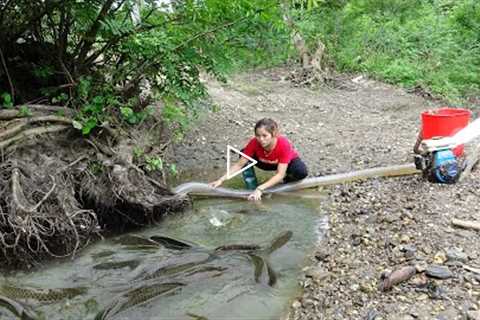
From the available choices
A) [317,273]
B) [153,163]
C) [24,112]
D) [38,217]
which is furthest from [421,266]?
[24,112]

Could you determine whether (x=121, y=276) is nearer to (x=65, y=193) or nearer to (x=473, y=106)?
(x=65, y=193)

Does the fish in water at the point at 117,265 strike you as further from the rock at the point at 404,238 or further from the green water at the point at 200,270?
the rock at the point at 404,238

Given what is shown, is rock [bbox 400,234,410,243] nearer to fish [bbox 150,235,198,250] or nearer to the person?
fish [bbox 150,235,198,250]

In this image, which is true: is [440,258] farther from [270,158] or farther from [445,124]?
[270,158]

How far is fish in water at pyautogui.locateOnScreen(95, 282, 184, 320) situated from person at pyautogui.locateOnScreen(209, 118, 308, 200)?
2.08m

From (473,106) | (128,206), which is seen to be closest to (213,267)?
(128,206)

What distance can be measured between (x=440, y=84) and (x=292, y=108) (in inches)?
127

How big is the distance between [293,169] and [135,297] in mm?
2954

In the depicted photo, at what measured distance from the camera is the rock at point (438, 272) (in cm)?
377

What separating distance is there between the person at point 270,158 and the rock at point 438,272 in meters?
2.50

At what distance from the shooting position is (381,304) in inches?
142

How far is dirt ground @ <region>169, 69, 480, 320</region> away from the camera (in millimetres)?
3688

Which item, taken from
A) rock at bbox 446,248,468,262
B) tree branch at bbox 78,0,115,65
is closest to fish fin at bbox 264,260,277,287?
rock at bbox 446,248,468,262

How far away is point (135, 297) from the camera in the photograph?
4039mm
